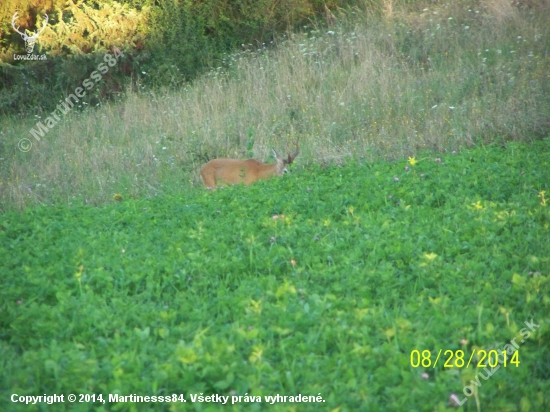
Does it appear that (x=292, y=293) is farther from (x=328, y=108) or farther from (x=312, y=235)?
(x=328, y=108)

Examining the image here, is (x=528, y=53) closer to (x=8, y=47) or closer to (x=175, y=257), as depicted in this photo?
(x=175, y=257)

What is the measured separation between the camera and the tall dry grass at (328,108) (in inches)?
401

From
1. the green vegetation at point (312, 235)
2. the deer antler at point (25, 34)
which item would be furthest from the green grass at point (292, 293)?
the deer antler at point (25, 34)

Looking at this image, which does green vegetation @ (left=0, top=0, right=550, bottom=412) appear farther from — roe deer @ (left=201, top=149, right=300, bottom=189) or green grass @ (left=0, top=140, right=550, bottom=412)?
roe deer @ (left=201, top=149, right=300, bottom=189)

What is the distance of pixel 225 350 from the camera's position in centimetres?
385

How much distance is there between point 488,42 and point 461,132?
4.61m

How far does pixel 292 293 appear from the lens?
4.69 metres

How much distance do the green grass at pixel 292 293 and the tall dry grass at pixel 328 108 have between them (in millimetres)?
2655

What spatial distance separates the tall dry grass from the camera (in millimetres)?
10188

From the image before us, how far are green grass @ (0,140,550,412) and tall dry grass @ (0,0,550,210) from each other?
8.71 feet

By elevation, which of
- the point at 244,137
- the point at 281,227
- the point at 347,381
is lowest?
the point at 244,137

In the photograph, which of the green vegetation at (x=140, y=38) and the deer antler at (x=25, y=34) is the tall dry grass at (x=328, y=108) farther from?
the deer antler at (x=25, y=34)

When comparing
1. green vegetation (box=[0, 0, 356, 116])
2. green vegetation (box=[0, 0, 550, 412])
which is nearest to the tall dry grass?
green vegetation (box=[0, 0, 550, 412])

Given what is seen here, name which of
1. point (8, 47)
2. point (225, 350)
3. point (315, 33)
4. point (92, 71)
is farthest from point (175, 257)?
point (8, 47)
